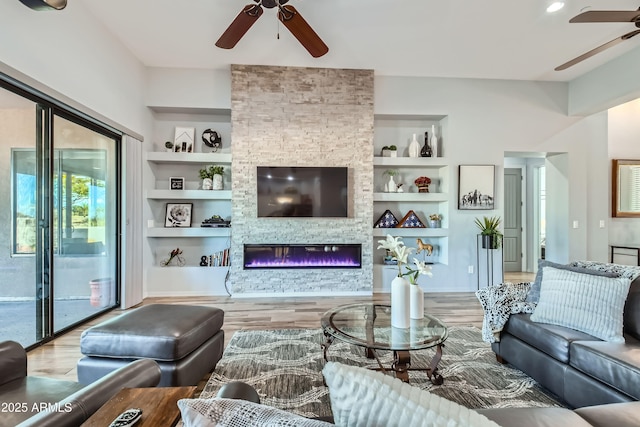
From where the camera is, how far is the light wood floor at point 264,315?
2.50 meters

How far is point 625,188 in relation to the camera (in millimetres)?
5020

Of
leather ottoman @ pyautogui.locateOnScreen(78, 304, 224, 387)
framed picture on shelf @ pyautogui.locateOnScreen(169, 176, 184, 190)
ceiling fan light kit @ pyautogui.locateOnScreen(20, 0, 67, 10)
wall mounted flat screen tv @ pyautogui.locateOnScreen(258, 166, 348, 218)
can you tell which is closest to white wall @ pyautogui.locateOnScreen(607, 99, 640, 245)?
wall mounted flat screen tv @ pyautogui.locateOnScreen(258, 166, 348, 218)

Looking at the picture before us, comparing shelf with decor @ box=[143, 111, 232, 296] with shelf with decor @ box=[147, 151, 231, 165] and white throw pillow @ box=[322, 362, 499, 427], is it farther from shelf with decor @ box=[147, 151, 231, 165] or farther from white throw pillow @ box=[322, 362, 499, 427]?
white throw pillow @ box=[322, 362, 499, 427]

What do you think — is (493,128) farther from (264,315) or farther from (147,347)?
(147,347)

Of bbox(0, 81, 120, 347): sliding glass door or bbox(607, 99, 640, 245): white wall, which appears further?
bbox(607, 99, 640, 245): white wall

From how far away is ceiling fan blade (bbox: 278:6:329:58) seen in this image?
2654 millimetres

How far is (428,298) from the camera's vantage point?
438 cm

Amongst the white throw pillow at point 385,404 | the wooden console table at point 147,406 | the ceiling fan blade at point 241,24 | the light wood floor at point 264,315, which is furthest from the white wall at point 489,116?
the white throw pillow at point 385,404

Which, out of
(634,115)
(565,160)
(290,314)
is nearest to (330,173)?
(290,314)

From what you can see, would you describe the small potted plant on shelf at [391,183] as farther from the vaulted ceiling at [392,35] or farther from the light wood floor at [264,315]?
the light wood floor at [264,315]

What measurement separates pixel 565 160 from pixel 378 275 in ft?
11.5

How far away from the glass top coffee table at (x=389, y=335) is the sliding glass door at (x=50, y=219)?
2.62 m

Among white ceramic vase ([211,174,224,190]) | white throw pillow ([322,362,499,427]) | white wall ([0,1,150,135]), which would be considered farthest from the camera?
white ceramic vase ([211,174,224,190])

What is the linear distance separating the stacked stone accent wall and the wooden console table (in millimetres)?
3456
